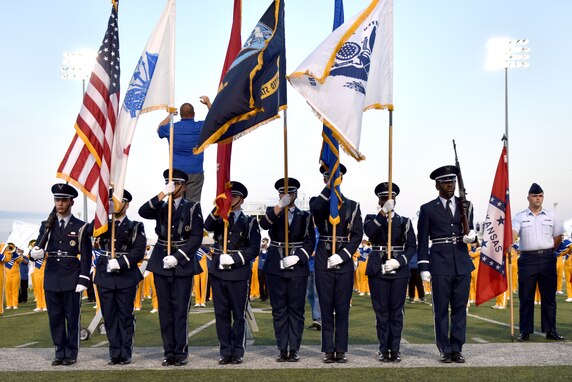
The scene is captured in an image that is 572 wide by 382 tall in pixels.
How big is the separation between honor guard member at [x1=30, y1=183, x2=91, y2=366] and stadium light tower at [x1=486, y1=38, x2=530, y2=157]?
25092mm

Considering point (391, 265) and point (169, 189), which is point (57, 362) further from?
point (391, 265)

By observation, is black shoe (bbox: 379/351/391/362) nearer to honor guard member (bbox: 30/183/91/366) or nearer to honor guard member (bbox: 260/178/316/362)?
honor guard member (bbox: 260/178/316/362)

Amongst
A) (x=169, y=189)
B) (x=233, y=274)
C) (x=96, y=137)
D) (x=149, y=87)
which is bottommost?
(x=233, y=274)

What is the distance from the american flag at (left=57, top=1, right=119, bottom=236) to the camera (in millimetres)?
8438

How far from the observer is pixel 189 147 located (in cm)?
991

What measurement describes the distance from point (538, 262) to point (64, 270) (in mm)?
7009

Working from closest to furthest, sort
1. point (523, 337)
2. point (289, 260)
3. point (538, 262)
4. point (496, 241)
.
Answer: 1. point (289, 260)
2. point (496, 241)
3. point (523, 337)
4. point (538, 262)

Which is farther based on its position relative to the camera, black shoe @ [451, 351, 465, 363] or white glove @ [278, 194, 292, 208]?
white glove @ [278, 194, 292, 208]

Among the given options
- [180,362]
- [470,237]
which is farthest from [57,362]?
[470,237]

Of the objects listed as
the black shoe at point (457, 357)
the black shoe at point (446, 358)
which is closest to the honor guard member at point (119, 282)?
the black shoe at point (446, 358)

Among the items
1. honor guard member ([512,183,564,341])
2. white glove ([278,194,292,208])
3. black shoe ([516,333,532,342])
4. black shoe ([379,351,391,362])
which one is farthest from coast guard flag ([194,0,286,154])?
black shoe ([516,333,532,342])

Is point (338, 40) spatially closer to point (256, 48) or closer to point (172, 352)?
point (256, 48)

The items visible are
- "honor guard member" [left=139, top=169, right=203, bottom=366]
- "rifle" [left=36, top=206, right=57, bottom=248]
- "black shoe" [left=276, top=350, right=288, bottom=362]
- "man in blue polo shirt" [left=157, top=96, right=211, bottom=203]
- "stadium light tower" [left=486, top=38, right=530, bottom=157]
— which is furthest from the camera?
"stadium light tower" [left=486, top=38, right=530, bottom=157]

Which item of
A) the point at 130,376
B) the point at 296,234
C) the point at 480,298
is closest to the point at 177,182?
the point at 296,234
